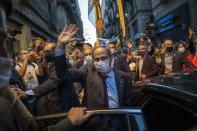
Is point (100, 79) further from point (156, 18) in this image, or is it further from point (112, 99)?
point (156, 18)

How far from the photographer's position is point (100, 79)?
90.4 inches

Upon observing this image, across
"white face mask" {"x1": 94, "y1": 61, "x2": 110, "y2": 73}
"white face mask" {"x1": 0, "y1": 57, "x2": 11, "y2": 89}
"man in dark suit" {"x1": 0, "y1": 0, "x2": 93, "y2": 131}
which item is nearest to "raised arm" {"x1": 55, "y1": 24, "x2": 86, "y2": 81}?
"white face mask" {"x1": 94, "y1": 61, "x2": 110, "y2": 73}

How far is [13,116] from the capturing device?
78 centimetres

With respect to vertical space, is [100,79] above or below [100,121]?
above

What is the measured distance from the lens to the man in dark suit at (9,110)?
2.01 feet

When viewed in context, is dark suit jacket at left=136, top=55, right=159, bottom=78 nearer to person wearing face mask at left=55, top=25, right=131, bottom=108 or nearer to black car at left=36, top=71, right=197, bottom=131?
person wearing face mask at left=55, top=25, right=131, bottom=108

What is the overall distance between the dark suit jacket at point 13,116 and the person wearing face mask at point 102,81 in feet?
3.65

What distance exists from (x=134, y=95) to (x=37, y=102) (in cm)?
154

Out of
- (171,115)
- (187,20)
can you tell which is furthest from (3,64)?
(187,20)

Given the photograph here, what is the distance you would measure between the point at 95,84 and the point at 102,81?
106mm

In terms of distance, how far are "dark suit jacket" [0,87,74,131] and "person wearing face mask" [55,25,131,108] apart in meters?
1.11

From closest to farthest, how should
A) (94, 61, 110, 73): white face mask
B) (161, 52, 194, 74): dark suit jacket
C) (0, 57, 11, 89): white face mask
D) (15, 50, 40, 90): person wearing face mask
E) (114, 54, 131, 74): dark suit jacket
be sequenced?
1. (0, 57, 11, 89): white face mask
2. (94, 61, 110, 73): white face mask
3. (15, 50, 40, 90): person wearing face mask
4. (161, 52, 194, 74): dark suit jacket
5. (114, 54, 131, 74): dark suit jacket

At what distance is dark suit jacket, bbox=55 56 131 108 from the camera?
2154 millimetres

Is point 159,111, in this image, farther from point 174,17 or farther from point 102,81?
point 174,17
